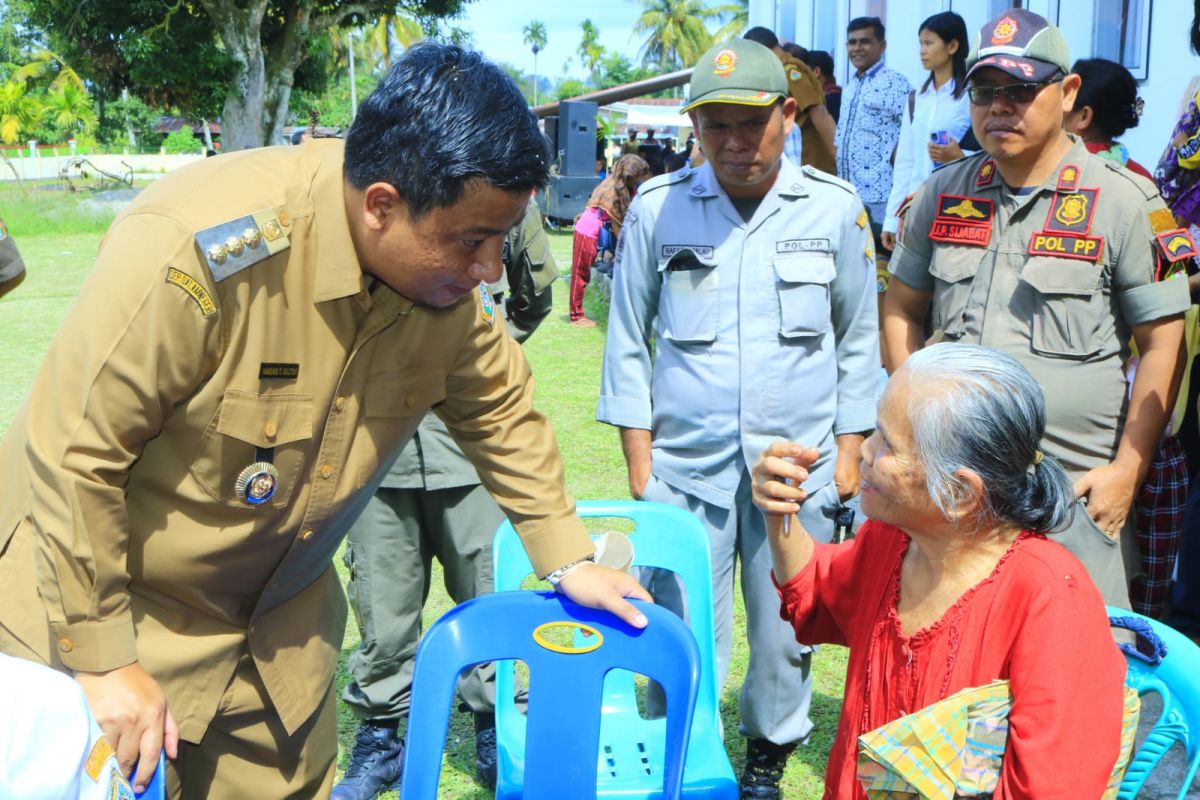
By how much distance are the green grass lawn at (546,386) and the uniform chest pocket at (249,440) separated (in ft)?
5.62

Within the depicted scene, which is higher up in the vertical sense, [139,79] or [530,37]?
[530,37]

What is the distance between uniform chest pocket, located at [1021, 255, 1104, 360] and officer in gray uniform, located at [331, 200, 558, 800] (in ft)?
4.65

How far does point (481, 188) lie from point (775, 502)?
0.81 metres

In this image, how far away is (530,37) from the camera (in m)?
100

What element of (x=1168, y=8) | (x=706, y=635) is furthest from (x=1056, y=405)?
(x=1168, y=8)

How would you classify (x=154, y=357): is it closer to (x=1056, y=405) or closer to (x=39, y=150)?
Result: (x=1056, y=405)

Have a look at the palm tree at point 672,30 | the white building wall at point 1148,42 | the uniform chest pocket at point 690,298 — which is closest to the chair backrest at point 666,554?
the uniform chest pocket at point 690,298

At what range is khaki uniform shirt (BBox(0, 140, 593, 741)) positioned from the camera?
161cm

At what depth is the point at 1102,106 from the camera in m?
3.85

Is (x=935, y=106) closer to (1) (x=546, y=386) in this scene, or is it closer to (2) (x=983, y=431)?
(1) (x=546, y=386)

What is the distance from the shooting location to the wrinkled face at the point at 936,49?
20.5 ft

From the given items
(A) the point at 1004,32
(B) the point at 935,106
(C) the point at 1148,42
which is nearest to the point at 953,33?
(B) the point at 935,106

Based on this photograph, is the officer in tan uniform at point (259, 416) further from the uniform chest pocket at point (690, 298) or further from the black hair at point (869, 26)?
the black hair at point (869, 26)

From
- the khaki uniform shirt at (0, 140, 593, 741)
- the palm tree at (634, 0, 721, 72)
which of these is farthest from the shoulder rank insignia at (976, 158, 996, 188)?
the palm tree at (634, 0, 721, 72)
